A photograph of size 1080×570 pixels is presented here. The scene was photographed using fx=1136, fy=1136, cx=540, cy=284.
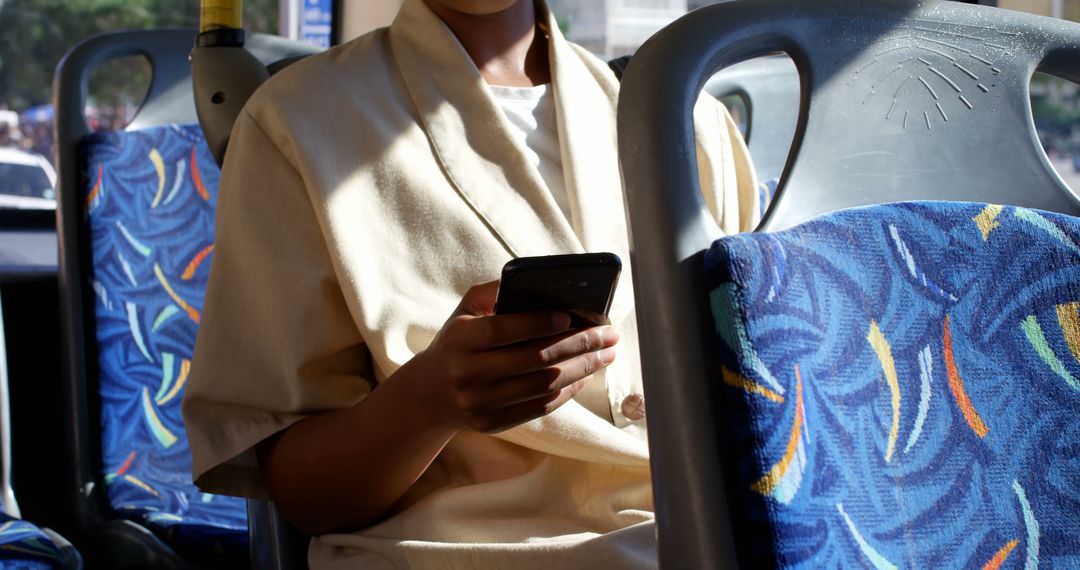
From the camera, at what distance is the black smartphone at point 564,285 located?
0.72 metres

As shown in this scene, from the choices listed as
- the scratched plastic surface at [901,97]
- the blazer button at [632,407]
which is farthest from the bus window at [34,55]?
the scratched plastic surface at [901,97]

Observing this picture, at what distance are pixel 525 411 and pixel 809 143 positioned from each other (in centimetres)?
29

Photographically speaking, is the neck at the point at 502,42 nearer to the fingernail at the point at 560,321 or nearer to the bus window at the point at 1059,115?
the fingernail at the point at 560,321

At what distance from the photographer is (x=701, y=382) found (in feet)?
1.87

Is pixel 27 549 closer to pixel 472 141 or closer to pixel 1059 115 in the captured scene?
pixel 472 141

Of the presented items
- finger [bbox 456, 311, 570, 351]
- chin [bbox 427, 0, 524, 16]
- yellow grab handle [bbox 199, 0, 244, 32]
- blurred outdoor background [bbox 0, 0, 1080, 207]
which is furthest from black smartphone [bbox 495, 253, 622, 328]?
blurred outdoor background [bbox 0, 0, 1080, 207]

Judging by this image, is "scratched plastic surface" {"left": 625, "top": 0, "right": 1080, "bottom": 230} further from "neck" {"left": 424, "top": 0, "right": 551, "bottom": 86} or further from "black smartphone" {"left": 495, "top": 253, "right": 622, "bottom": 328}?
"neck" {"left": 424, "top": 0, "right": 551, "bottom": 86}

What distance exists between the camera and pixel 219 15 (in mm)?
1229

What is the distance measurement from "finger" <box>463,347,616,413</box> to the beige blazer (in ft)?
0.37

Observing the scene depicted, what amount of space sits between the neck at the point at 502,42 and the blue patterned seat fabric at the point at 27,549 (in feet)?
2.13

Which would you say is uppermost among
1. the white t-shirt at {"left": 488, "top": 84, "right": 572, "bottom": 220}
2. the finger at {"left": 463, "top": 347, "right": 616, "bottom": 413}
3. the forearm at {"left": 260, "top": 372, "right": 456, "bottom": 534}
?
the white t-shirt at {"left": 488, "top": 84, "right": 572, "bottom": 220}

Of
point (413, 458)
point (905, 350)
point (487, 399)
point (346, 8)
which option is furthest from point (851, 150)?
point (346, 8)

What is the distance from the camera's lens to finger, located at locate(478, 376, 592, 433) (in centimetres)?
83

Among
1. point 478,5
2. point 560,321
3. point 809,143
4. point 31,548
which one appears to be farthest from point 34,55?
point 809,143
